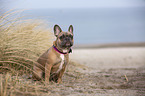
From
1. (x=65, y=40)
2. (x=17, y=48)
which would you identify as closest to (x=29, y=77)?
(x=17, y=48)

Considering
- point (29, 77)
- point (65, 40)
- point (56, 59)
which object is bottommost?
point (29, 77)

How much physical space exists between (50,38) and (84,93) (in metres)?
2.67

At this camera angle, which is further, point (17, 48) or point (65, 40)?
point (17, 48)

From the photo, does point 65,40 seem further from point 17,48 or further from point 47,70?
point 17,48

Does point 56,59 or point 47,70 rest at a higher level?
point 56,59

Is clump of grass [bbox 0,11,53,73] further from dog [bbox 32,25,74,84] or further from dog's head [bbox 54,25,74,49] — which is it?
dog's head [bbox 54,25,74,49]

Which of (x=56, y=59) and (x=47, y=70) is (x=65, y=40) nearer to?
(x=56, y=59)

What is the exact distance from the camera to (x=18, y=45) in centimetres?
402

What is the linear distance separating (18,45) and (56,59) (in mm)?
1067

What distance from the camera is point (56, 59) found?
3432 millimetres

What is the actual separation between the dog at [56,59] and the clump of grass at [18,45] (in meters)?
0.22

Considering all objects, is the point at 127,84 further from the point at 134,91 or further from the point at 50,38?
the point at 50,38

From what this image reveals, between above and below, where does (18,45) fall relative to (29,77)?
above

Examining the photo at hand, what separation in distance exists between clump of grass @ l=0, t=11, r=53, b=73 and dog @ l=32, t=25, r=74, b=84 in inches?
8.6
